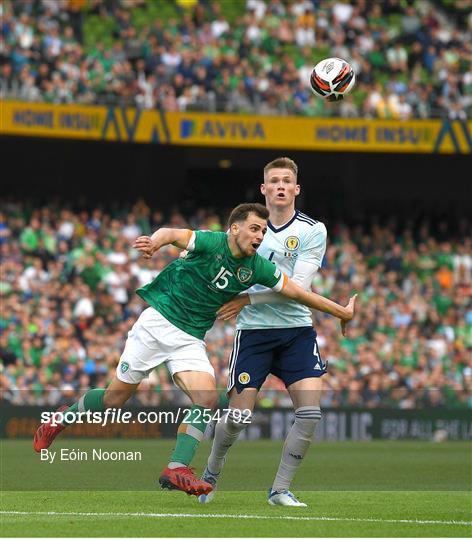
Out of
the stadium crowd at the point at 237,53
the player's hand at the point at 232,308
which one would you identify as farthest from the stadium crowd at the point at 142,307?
the player's hand at the point at 232,308

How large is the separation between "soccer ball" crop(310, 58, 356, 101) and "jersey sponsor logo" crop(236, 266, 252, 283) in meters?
4.40

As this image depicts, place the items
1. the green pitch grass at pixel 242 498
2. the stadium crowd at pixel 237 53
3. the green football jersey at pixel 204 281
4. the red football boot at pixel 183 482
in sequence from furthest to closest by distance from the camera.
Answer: the stadium crowd at pixel 237 53 < the green football jersey at pixel 204 281 < the red football boot at pixel 183 482 < the green pitch grass at pixel 242 498

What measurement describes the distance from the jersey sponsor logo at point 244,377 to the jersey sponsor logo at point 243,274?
3.06 feet

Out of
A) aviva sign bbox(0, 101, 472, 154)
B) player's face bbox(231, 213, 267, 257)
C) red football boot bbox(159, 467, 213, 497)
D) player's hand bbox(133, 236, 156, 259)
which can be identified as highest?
aviva sign bbox(0, 101, 472, 154)

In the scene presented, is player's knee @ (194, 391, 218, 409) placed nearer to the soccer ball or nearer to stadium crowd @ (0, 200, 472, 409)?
the soccer ball

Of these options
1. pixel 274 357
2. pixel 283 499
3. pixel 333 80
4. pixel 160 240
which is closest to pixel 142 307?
pixel 333 80

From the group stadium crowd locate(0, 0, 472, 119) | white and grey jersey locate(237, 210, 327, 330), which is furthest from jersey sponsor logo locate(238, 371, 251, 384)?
stadium crowd locate(0, 0, 472, 119)

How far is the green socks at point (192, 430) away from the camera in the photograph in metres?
9.63

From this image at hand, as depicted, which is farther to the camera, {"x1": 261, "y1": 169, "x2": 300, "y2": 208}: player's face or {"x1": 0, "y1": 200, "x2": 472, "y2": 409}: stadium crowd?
{"x1": 0, "y1": 200, "x2": 472, "y2": 409}: stadium crowd

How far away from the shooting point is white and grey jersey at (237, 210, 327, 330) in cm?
1049

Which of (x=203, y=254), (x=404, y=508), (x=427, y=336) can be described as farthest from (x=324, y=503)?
(x=427, y=336)

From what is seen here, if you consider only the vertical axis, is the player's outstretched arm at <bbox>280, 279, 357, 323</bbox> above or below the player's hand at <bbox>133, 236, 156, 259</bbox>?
below

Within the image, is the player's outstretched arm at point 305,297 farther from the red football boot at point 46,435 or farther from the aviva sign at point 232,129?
the aviva sign at point 232,129

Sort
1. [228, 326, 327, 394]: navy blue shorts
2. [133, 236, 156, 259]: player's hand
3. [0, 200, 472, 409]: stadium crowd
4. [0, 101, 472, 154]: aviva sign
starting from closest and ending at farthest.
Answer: [133, 236, 156, 259]: player's hand, [228, 326, 327, 394]: navy blue shorts, [0, 200, 472, 409]: stadium crowd, [0, 101, 472, 154]: aviva sign
